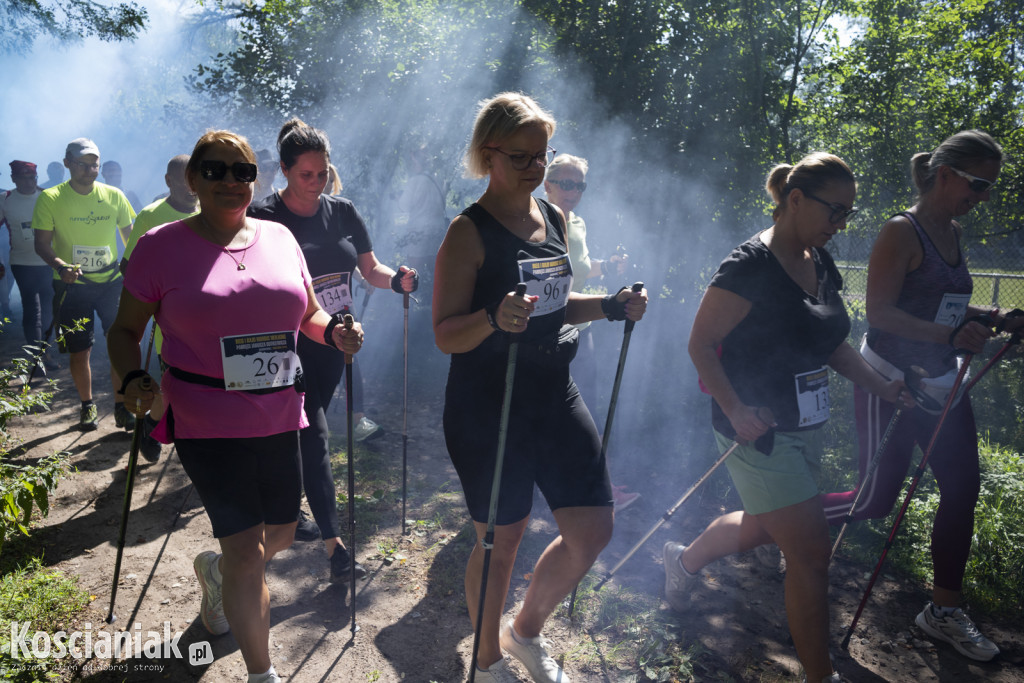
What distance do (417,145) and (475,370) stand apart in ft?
24.8

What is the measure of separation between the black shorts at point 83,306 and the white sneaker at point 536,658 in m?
4.81

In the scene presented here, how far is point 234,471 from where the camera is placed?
2590mm

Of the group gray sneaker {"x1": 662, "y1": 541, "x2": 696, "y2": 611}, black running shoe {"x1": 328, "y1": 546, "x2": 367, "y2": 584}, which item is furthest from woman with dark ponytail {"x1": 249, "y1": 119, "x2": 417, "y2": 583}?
gray sneaker {"x1": 662, "y1": 541, "x2": 696, "y2": 611}

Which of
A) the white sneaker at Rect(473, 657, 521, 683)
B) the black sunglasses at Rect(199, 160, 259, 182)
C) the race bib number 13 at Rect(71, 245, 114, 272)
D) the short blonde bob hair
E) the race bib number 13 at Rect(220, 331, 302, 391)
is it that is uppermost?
the short blonde bob hair

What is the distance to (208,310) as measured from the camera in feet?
7.97

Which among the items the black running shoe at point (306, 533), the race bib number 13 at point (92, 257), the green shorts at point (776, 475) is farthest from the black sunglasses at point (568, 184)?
the race bib number 13 at point (92, 257)

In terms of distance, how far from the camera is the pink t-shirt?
2422 millimetres

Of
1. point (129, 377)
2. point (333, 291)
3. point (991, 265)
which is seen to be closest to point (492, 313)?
point (129, 377)

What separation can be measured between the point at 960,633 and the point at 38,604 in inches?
182

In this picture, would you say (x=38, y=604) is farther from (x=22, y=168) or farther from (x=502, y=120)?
(x=22, y=168)

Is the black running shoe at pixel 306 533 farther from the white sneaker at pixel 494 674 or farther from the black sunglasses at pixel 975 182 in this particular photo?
the black sunglasses at pixel 975 182

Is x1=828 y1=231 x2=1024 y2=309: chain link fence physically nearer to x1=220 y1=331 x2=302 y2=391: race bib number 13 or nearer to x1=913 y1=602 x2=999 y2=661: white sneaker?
x1=913 y1=602 x2=999 y2=661: white sneaker

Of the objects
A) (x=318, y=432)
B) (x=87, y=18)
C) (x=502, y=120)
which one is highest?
(x=87, y=18)

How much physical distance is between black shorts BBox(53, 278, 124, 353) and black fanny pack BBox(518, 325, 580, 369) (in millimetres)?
4869
